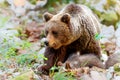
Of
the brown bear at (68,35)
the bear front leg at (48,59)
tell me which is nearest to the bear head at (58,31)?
the brown bear at (68,35)

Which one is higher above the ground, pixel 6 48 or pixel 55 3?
pixel 55 3

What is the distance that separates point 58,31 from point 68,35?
0.58 feet

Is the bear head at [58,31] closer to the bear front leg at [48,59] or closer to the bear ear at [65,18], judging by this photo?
the bear ear at [65,18]

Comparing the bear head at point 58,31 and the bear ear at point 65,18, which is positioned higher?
the bear ear at point 65,18

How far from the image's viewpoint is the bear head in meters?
6.67

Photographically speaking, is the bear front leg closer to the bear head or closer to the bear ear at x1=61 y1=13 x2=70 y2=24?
the bear head

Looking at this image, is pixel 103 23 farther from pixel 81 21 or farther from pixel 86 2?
pixel 81 21

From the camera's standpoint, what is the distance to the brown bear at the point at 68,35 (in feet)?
22.1

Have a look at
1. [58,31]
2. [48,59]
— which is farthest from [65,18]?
[48,59]

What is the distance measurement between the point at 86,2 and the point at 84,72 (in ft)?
19.9

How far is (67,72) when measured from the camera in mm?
6031

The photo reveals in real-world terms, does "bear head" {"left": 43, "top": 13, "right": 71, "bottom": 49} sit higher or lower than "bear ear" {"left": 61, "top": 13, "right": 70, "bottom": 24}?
lower

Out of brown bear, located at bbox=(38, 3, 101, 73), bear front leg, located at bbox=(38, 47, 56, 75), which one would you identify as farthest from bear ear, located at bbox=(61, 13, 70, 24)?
bear front leg, located at bbox=(38, 47, 56, 75)

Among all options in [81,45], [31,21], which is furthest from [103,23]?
[81,45]
